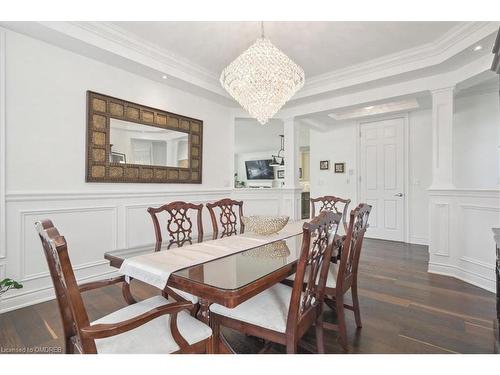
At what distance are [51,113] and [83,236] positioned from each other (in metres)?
1.23

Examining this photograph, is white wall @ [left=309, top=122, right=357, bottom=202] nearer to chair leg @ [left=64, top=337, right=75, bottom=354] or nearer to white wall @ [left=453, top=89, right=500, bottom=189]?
white wall @ [left=453, top=89, right=500, bottom=189]

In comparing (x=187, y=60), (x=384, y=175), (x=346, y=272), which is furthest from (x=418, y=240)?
(x=187, y=60)

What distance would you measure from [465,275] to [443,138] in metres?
1.58

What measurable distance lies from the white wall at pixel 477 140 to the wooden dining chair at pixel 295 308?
4.07 meters

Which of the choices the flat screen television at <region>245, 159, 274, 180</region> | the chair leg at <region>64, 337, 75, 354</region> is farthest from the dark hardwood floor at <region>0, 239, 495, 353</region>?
the flat screen television at <region>245, 159, 274, 180</region>

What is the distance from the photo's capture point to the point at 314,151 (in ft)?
20.3

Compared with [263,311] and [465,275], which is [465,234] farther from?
[263,311]

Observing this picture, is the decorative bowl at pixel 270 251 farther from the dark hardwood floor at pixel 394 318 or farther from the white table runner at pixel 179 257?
the dark hardwood floor at pixel 394 318

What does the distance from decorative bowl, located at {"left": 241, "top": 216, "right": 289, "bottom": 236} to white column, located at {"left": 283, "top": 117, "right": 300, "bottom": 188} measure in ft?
8.80

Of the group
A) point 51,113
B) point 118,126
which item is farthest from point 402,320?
point 51,113

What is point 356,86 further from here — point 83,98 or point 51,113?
point 51,113

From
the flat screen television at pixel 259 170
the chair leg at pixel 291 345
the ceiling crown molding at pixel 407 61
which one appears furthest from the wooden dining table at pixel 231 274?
the flat screen television at pixel 259 170

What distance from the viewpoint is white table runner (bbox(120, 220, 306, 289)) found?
1264 mm

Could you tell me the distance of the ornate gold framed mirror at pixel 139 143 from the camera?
2.82 metres
